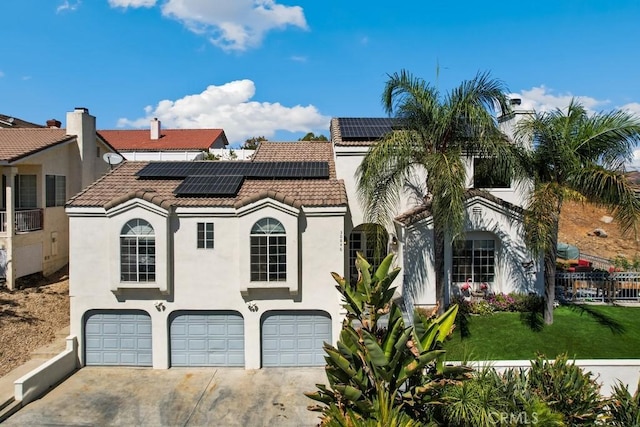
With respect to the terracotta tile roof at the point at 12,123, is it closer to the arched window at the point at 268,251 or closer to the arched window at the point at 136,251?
the arched window at the point at 136,251

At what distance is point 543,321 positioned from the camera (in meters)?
15.6

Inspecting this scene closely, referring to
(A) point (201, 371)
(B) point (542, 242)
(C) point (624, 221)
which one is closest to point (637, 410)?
(B) point (542, 242)

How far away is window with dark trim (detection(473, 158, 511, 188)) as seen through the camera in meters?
16.9

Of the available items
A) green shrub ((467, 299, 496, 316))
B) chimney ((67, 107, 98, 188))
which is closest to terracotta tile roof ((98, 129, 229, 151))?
chimney ((67, 107, 98, 188))

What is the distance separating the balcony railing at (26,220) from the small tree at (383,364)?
18.7 m

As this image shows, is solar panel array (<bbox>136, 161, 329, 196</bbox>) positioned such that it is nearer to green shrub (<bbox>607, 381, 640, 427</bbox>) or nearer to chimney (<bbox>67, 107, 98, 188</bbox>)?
chimney (<bbox>67, 107, 98, 188</bbox>)

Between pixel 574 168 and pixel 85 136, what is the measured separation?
25637 mm

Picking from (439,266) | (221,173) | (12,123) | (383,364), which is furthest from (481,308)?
(12,123)

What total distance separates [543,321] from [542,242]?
3529 mm

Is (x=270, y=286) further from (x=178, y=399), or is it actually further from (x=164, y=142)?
(x=164, y=142)

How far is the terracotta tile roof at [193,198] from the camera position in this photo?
1531 centimetres

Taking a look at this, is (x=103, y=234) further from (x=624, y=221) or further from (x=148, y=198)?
(x=624, y=221)

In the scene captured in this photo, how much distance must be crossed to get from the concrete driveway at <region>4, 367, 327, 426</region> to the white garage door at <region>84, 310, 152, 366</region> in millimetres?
407

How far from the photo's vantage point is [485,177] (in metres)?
19.6
